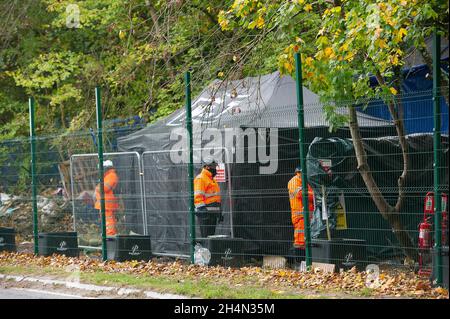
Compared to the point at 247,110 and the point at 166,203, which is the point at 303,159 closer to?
the point at 247,110

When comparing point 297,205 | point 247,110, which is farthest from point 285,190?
point 247,110

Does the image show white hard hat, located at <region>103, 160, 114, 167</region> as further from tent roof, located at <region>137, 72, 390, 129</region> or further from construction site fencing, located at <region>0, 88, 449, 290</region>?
tent roof, located at <region>137, 72, 390, 129</region>

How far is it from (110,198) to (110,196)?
0.09 metres

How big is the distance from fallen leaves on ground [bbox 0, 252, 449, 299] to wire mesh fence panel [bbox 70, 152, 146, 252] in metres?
1.22

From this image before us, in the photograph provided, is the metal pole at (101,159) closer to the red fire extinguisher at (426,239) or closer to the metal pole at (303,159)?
the metal pole at (303,159)

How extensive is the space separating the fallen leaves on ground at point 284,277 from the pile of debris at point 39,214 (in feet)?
10.6

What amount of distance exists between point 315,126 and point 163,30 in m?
3.46

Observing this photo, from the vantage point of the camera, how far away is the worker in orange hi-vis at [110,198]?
16492 millimetres

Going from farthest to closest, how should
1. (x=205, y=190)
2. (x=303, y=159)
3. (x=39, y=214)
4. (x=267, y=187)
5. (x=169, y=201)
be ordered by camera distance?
(x=39, y=214), (x=169, y=201), (x=205, y=190), (x=267, y=187), (x=303, y=159)

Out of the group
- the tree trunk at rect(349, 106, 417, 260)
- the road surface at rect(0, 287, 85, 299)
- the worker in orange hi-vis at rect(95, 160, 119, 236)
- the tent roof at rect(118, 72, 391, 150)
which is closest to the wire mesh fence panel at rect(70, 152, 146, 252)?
the worker in orange hi-vis at rect(95, 160, 119, 236)

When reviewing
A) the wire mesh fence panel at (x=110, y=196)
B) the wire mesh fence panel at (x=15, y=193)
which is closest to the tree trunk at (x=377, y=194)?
the wire mesh fence panel at (x=110, y=196)

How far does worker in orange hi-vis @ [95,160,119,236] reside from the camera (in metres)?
16.5

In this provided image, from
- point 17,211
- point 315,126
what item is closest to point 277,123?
point 315,126

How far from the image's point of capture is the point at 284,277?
39.8 feet
